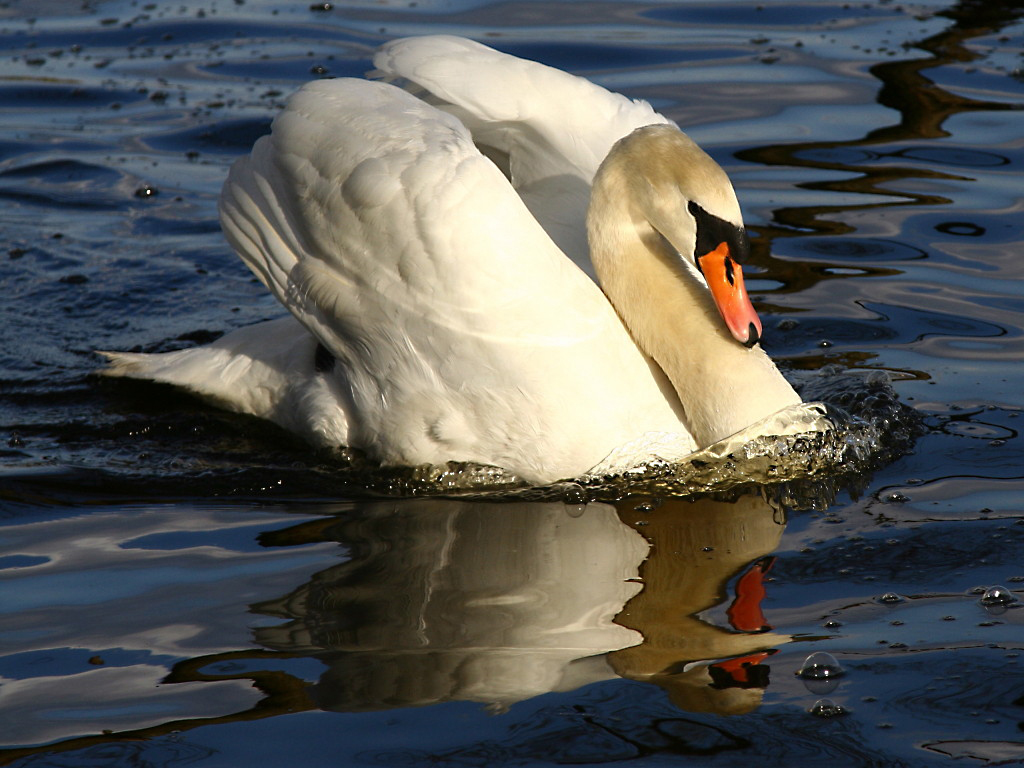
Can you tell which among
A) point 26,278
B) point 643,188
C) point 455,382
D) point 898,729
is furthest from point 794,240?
point 898,729

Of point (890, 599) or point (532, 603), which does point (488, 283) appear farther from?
point (890, 599)

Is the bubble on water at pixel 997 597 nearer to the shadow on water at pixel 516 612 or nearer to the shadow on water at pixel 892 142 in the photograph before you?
the shadow on water at pixel 516 612

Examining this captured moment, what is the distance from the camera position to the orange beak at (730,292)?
4688 millimetres

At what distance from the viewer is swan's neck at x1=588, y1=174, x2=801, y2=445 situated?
4.85 m

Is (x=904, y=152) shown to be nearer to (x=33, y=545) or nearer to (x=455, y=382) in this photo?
(x=455, y=382)

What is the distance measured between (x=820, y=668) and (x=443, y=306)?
5.89ft

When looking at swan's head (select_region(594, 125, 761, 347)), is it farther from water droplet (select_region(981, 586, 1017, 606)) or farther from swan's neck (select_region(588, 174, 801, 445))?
water droplet (select_region(981, 586, 1017, 606))

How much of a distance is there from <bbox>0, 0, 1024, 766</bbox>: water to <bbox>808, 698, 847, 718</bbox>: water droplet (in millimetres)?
14

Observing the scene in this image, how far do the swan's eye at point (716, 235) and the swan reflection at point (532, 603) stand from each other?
832mm

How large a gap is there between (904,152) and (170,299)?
14.4ft

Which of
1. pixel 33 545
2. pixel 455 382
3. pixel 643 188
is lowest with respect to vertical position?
pixel 33 545

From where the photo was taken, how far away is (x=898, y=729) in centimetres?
324

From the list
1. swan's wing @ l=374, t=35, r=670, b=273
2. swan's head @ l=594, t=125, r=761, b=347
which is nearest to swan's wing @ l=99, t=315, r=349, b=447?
swan's wing @ l=374, t=35, r=670, b=273

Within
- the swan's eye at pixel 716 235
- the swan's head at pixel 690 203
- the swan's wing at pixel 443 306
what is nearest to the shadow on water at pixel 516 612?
the swan's wing at pixel 443 306
